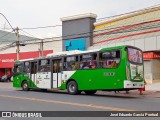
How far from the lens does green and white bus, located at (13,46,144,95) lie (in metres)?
18.7

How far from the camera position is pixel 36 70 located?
25531 millimetres

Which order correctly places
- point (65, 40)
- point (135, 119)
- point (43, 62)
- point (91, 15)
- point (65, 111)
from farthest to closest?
point (65, 40)
point (91, 15)
point (43, 62)
point (65, 111)
point (135, 119)

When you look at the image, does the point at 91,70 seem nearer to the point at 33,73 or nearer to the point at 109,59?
the point at 109,59

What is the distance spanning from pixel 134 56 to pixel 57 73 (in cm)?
622

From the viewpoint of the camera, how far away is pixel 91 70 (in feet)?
67.1

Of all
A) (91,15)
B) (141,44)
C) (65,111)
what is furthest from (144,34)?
(65,111)

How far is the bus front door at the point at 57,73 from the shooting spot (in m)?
22.9

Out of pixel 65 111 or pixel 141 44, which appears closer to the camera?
pixel 65 111

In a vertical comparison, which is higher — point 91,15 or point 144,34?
point 91,15

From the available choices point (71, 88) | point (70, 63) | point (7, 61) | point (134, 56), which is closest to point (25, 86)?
point (71, 88)

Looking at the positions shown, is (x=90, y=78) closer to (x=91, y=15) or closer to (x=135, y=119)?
(x=135, y=119)

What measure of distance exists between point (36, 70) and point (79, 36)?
1314cm

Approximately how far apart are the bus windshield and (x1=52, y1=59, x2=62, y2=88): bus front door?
19.0 ft

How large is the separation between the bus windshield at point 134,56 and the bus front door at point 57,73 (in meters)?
5.79
